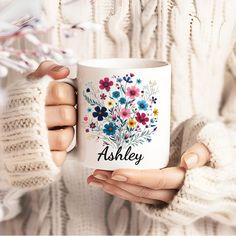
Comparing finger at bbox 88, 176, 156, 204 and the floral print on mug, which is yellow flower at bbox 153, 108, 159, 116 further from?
finger at bbox 88, 176, 156, 204

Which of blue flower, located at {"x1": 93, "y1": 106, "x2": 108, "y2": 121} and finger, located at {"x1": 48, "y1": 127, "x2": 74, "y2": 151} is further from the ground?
blue flower, located at {"x1": 93, "y1": 106, "x2": 108, "y2": 121}

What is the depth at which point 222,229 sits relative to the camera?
0.88 m

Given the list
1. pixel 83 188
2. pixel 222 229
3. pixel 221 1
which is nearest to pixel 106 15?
pixel 221 1

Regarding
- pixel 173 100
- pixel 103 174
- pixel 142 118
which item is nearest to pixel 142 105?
pixel 142 118

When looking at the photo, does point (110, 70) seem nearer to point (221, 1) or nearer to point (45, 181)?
point (45, 181)

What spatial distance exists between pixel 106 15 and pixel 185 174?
1.08 feet

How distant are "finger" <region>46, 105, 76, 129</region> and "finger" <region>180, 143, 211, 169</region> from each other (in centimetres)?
16

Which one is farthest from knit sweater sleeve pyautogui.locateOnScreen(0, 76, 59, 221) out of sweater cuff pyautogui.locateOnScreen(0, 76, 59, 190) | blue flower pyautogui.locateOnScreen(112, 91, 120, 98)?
blue flower pyautogui.locateOnScreen(112, 91, 120, 98)

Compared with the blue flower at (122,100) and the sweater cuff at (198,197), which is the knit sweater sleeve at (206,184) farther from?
the blue flower at (122,100)

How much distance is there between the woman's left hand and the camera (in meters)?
0.67

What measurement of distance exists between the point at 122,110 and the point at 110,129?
0.03m

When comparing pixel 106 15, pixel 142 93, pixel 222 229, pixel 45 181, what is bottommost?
pixel 222 229

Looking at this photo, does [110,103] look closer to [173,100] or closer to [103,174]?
[103,174]

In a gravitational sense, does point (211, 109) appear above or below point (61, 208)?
above
